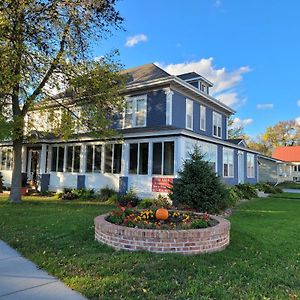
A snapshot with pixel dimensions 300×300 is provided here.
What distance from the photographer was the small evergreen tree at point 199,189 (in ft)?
38.2

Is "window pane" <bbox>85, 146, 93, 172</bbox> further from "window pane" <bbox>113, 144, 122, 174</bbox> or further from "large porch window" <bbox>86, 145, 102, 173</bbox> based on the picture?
"window pane" <bbox>113, 144, 122, 174</bbox>

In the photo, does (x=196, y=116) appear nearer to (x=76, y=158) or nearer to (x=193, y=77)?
(x=193, y=77)

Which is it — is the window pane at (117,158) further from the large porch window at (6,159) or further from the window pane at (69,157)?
the large porch window at (6,159)

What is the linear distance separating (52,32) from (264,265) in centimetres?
1257

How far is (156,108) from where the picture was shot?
16703 millimetres

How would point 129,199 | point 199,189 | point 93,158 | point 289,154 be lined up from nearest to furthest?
point 199,189 < point 129,199 < point 93,158 < point 289,154

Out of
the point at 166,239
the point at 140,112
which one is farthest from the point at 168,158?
the point at 166,239

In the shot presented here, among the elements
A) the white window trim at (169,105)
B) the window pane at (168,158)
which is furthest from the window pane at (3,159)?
the window pane at (168,158)

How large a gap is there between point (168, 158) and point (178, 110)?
3.52m

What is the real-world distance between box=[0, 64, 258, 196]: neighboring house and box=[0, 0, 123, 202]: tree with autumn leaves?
7.75ft

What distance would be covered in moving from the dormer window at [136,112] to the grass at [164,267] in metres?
10.1

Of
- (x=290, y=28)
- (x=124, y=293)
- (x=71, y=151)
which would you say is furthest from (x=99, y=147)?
(x=124, y=293)

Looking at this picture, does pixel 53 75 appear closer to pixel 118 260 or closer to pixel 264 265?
pixel 118 260

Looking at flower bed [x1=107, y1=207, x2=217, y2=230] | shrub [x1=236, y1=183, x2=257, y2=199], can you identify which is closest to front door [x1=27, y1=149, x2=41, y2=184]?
shrub [x1=236, y1=183, x2=257, y2=199]
